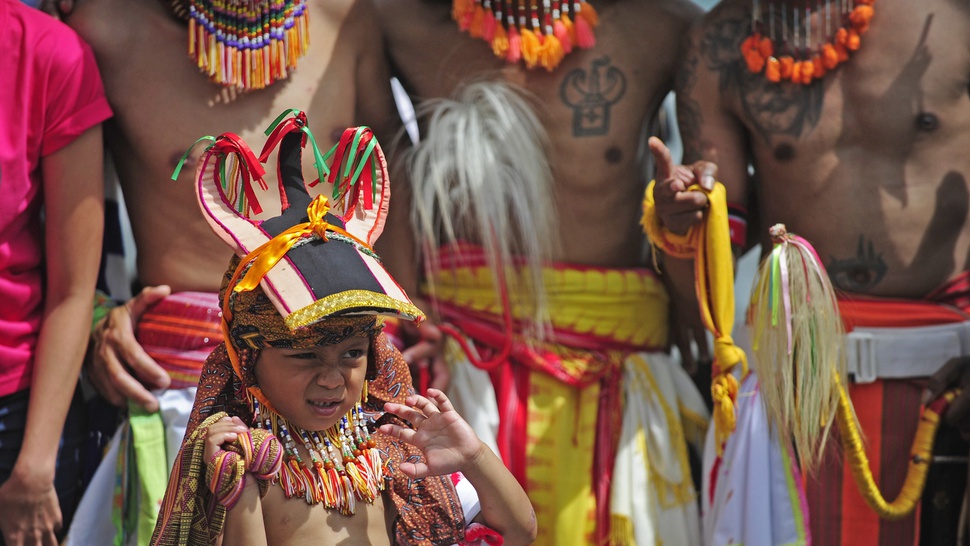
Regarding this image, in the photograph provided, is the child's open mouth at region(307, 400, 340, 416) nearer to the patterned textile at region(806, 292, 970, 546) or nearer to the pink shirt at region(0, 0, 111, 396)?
the pink shirt at region(0, 0, 111, 396)

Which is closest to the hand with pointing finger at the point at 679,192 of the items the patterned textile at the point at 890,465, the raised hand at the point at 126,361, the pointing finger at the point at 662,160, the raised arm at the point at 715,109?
the pointing finger at the point at 662,160

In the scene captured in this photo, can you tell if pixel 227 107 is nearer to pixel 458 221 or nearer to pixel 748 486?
pixel 458 221

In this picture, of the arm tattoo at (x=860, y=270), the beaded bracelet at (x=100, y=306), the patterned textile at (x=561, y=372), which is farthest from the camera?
the patterned textile at (x=561, y=372)

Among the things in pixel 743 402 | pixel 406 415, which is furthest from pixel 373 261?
pixel 743 402

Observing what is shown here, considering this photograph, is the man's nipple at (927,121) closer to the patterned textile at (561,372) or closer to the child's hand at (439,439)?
the patterned textile at (561,372)

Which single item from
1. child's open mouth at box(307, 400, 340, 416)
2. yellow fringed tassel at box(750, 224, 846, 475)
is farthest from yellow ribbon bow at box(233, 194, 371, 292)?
yellow fringed tassel at box(750, 224, 846, 475)

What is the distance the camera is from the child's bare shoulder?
2258 millimetres

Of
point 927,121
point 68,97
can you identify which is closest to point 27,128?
point 68,97

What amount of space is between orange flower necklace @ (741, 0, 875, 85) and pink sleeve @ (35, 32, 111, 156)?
184cm

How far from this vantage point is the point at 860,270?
3377 mm

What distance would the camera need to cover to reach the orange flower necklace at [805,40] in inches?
133

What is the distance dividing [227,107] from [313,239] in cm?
119

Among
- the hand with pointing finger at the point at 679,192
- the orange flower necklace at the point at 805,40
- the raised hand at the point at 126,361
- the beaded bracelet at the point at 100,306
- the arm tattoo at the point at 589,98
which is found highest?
the orange flower necklace at the point at 805,40

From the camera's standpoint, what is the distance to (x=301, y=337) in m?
2.17
